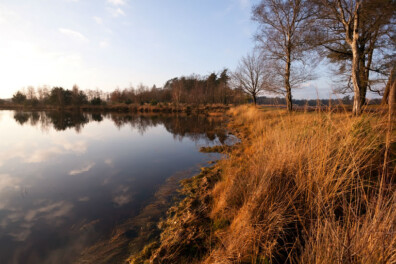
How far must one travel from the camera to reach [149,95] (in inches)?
2153

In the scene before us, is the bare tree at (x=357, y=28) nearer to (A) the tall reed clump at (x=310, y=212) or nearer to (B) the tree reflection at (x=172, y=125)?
(A) the tall reed clump at (x=310, y=212)

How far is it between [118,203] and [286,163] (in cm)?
388

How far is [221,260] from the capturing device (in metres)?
1.72

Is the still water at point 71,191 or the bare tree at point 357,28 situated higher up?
the bare tree at point 357,28

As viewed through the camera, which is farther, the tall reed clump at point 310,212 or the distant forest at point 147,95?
the distant forest at point 147,95

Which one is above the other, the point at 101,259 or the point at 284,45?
the point at 284,45

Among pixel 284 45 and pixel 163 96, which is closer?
pixel 284 45

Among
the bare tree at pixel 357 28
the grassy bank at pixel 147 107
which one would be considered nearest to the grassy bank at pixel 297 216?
the bare tree at pixel 357 28

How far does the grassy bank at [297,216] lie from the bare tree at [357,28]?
16.5ft

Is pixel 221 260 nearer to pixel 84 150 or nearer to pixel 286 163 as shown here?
pixel 286 163

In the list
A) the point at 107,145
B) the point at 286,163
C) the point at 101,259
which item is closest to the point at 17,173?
the point at 107,145

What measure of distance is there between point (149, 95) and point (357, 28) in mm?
53361

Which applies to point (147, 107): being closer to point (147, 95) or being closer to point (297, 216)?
point (147, 95)

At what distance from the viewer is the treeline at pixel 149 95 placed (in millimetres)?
44781
